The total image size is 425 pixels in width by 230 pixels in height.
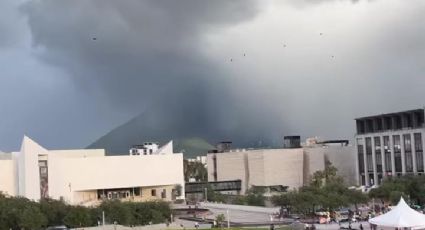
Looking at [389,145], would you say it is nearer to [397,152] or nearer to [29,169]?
[397,152]

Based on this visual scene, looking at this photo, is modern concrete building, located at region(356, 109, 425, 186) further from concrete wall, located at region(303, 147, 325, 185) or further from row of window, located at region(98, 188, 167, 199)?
row of window, located at region(98, 188, 167, 199)

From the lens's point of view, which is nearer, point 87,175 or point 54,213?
point 54,213

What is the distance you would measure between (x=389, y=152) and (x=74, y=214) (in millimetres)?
65957

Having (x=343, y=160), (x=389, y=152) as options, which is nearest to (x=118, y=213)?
(x=389, y=152)

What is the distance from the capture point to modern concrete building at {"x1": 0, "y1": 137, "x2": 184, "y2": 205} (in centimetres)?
10181

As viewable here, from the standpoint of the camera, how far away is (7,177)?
346 ft

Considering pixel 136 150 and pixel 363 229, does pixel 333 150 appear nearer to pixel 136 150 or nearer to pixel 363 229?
pixel 136 150

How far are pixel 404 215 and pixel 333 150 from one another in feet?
332

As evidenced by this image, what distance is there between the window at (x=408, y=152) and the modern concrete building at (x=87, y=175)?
3860 centimetres

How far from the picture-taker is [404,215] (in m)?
41.4

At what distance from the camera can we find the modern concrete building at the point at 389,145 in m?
108

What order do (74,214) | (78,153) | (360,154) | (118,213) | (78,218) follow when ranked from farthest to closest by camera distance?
(360,154) → (78,153) → (74,214) → (78,218) → (118,213)

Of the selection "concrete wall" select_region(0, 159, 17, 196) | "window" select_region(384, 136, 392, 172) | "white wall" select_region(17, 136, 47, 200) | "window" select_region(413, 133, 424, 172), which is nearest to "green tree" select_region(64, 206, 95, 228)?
"white wall" select_region(17, 136, 47, 200)

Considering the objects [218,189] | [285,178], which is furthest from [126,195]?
[285,178]
